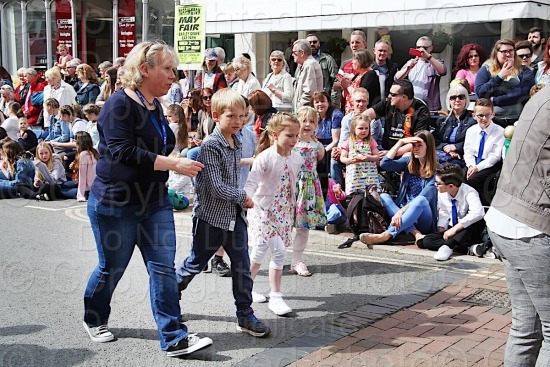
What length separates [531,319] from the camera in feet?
11.5

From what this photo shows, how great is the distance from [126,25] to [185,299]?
1449 cm

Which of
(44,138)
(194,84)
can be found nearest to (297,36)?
(194,84)

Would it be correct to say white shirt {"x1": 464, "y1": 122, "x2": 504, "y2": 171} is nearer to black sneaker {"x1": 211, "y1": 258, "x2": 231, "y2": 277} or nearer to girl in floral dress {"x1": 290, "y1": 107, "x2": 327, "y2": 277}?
girl in floral dress {"x1": 290, "y1": 107, "x2": 327, "y2": 277}

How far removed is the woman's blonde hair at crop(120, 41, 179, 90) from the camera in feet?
15.1

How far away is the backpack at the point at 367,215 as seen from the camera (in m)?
8.03

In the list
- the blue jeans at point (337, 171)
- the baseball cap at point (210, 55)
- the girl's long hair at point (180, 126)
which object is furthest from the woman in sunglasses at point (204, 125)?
the blue jeans at point (337, 171)

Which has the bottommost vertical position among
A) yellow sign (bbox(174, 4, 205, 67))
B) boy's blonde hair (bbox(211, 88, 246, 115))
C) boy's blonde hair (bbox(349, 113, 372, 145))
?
boy's blonde hair (bbox(349, 113, 372, 145))

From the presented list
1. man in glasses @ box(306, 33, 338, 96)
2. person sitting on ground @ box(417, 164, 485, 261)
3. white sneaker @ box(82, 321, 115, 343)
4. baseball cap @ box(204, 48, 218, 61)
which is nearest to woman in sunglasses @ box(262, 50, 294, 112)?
man in glasses @ box(306, 33, 338, 96)

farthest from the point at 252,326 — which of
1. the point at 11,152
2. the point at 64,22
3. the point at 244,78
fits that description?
the point at 64,22

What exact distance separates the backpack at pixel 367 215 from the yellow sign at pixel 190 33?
4841mm

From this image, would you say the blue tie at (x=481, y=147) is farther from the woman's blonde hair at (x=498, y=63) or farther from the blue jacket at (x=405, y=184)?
the woman's blonde hair at (x=498, y=63)

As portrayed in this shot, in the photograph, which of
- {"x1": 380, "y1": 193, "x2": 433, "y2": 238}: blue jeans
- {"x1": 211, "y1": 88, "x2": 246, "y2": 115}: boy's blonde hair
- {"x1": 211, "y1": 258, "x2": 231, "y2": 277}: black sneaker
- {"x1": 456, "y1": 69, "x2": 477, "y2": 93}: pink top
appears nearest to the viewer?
{"x1": 211, "y1": 88, "x2": 246, "y2": 115}: boy's blonde hair

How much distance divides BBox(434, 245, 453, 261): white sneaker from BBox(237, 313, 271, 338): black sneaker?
277 cm

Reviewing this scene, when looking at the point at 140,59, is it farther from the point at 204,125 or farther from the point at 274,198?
the point at 204,125
